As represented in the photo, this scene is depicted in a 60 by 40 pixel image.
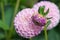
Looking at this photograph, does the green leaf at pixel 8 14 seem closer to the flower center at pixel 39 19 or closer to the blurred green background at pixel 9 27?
the blurred green background at pixel 9 27

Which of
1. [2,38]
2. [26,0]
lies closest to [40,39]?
[2,38]

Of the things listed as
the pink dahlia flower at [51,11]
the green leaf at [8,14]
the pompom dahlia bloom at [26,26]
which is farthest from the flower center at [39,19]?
the green leaf at [8,14]

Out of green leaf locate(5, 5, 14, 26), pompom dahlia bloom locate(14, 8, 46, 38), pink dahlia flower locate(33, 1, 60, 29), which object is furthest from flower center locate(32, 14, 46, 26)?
green leaf locate(5, 5, 14, 26)

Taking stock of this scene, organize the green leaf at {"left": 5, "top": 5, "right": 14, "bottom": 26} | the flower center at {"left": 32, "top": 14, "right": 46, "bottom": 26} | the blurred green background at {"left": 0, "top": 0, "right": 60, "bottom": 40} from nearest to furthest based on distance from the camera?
the flower center at {"left": 32, "top": 14, "right": 46, "bottom": 26}
the blurred green background at {"left": 0, "top": 0, "right": 60, "bottom": 40}
the green leaf at {"left": 5, "top": 5, "right": 14, "bottom": 26}

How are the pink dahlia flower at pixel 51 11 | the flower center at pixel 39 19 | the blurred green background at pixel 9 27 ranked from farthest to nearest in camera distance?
the blurred green background at pixel 9 27, the pink dahlia flower at pixel 51 11, the flower center at pixel 39 19

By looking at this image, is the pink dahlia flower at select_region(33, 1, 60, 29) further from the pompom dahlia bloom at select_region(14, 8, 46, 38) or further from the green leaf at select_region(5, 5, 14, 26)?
the green leaf at select_region(5, 5, 14, 26)

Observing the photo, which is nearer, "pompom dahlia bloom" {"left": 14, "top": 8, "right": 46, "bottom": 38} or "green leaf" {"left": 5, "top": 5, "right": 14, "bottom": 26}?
"pompom dahlia bloom" {"left": 14, "top": 8, "right": 46, "bottom": 38}

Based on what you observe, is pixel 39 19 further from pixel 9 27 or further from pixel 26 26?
pixel 9 27

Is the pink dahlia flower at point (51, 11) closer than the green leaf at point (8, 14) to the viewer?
Yes

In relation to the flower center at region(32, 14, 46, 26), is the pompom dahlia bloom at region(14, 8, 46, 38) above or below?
below

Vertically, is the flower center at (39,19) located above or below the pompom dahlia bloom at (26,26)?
above

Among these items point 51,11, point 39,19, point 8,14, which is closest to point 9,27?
point 8,14
